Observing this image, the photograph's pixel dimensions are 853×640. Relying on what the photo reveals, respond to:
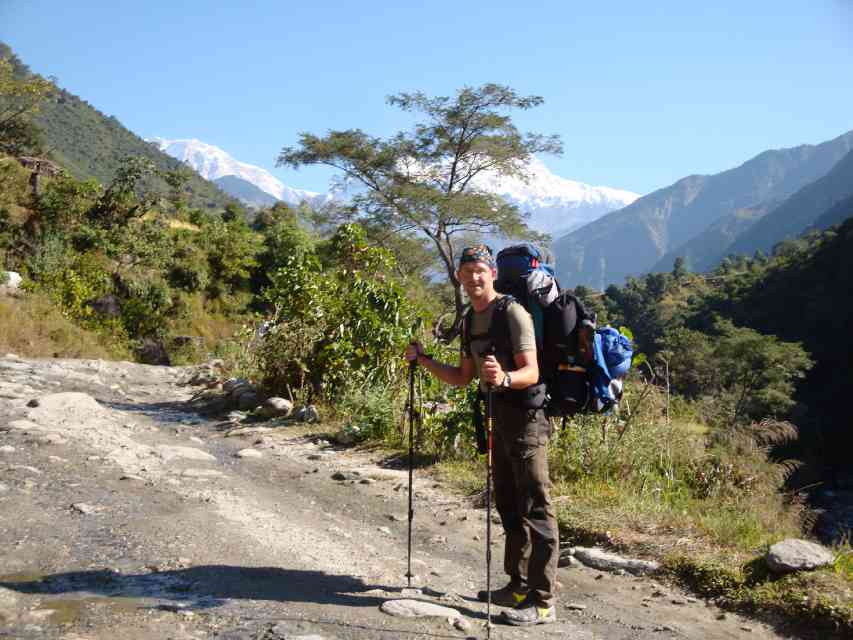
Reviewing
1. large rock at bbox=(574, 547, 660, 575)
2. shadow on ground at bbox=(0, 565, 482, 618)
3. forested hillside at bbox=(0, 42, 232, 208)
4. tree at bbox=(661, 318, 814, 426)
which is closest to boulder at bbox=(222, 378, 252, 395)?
shadow on ground at bbox=(0, 565, 482, 618)

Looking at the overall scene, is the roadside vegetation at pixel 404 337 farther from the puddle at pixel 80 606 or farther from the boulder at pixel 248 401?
the puddle at pixel 80 606

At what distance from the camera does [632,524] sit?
470 centimetres

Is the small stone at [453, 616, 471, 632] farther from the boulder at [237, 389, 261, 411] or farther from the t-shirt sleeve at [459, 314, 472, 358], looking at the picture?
the boulder at [237, 389, 261, 411]

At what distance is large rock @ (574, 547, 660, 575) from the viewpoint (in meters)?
4.22

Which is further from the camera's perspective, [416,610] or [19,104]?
[19,104]

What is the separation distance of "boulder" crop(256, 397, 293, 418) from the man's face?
574 centimetres

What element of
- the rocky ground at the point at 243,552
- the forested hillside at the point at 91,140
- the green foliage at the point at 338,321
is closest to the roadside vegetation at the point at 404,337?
the green foliage at the point at 338,321

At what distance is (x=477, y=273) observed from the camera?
11.2 ft

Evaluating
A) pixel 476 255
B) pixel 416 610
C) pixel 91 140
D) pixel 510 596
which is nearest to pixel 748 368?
pixel 510 596

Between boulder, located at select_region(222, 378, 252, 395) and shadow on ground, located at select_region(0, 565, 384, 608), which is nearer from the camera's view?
shadow on ground, located at select_region(0, 565, 384, 608)

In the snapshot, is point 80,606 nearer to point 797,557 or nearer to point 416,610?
point 416,610

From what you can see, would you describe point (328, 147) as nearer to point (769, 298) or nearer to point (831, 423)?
point (831, 423)

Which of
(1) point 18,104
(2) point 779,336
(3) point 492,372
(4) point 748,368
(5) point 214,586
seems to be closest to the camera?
(3) point 492,372

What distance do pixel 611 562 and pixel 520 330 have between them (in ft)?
6.42
